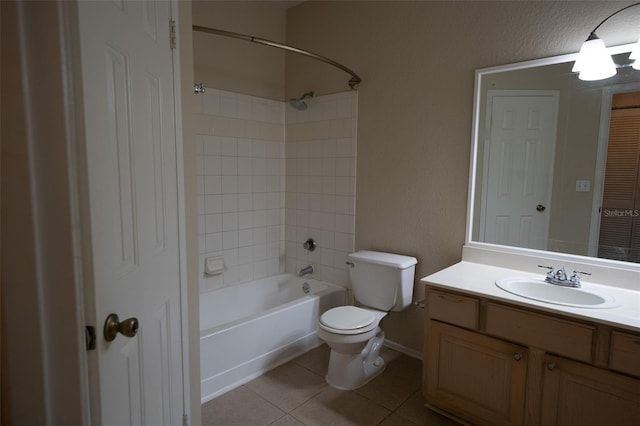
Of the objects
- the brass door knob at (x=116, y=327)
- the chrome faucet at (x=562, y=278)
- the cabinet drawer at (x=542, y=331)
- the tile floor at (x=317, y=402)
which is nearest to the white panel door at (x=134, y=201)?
the brass door knob at (x=116, y=327)

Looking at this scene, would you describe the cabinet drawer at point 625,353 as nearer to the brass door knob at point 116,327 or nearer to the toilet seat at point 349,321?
the toilet seat at point 349,321

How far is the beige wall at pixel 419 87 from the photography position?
80.7 inches

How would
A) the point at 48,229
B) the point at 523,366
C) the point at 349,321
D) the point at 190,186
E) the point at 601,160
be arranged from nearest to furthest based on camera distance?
1. the point at 48,229
2. the point at 190,186
3. the point at 523,366
4. the point at 601,160
5. the point at 349,321

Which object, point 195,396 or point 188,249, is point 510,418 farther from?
point 188,249

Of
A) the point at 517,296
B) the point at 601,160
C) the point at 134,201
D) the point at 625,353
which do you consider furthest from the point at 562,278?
the point at 134,201

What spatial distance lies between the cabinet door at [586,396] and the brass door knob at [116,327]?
1.62 m

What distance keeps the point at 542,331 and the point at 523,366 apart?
188mm

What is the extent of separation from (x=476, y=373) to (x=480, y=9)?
2011mm

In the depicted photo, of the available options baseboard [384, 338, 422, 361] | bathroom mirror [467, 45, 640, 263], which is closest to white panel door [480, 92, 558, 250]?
bathroom mirror [467, 45, 640, 263]

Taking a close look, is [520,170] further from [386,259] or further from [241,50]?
[241,50]

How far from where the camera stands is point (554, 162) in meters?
2.03

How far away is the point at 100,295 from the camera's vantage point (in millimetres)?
790

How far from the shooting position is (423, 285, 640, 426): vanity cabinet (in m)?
1.43

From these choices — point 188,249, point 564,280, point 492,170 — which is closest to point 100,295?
point 188,249
